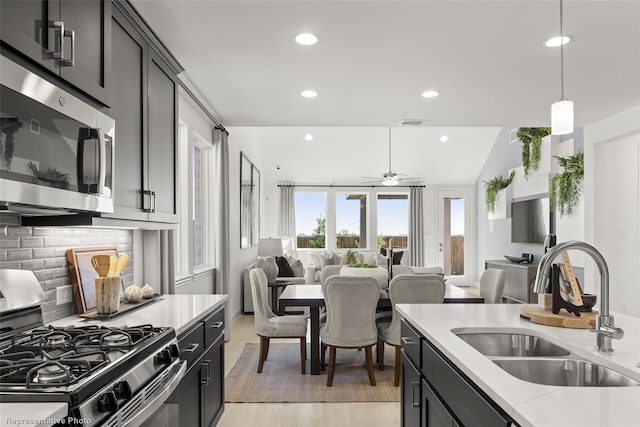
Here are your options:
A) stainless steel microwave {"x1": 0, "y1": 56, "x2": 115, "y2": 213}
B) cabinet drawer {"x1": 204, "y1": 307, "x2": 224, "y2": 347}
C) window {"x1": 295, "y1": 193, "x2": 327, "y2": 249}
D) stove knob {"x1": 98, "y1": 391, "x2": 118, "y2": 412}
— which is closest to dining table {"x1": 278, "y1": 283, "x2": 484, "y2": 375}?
cabinet drawer {"x1": 204, "y1": 307, "x2": 224, "y2": 347}

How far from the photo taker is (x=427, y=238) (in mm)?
10672

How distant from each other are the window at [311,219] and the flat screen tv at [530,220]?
4.17m

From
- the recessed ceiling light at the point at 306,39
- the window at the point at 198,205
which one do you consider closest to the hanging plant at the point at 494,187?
the window at the point at 198,205

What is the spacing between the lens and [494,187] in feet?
30.0

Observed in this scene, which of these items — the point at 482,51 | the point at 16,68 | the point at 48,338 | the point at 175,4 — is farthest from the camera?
the point at 482,51

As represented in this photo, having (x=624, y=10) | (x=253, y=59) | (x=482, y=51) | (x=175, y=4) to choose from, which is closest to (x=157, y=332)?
(x=175, y=4)

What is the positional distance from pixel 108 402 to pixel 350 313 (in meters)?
2.73

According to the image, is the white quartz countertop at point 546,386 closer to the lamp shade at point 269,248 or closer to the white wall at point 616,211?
the white wall at point 616,211

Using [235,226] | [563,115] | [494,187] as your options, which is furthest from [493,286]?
[494,187]

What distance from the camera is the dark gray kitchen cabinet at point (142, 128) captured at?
87.7 inches

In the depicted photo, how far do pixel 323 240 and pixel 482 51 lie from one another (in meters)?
7.84

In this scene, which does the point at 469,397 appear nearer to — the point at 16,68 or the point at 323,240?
the point at 16,68

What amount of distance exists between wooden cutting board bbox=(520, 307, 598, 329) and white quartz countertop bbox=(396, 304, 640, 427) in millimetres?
30

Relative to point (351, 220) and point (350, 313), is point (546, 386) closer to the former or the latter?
point (350, 313)
